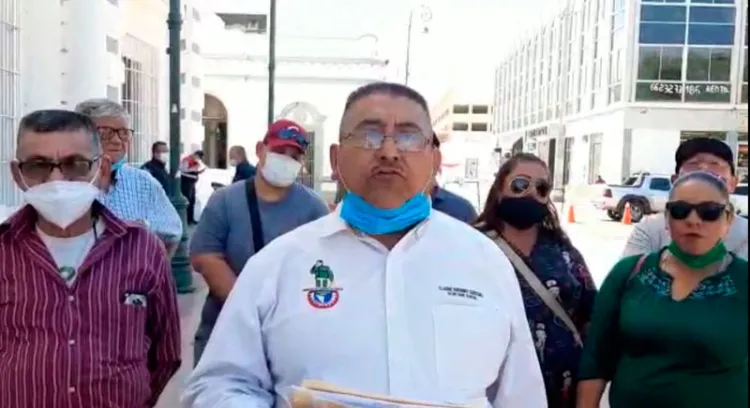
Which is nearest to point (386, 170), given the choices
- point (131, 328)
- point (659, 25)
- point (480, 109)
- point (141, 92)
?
point (131, 328)

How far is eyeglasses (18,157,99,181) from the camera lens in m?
2.89

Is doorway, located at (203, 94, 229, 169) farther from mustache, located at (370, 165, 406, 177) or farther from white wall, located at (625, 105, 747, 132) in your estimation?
mustache, located at (370, 165, 406, 177)

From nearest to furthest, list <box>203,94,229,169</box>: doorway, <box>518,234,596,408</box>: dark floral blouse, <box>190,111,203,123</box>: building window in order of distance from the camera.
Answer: <box>518,234,596,408</box>: dark floral blouse → <box>190,111,203,123</box>: building window → <box>203,94,229,169</box>: doorway

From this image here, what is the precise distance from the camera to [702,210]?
3270 mm

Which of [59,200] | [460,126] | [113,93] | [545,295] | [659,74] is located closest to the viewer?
[59,200]

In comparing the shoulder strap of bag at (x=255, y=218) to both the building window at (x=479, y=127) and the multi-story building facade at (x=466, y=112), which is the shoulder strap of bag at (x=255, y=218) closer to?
→ the multi-story building facade at (x=466, y=112)

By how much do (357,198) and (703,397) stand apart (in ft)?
5.79

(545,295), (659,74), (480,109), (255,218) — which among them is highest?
(480,109)

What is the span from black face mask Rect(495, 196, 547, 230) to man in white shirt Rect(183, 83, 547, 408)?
5.54 feet

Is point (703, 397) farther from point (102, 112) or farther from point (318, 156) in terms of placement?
point (318, 156)

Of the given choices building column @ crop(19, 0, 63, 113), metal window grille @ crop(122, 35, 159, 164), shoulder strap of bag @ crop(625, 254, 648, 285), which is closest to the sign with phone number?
metal window grille @ crop(122, 35, 159, 164)

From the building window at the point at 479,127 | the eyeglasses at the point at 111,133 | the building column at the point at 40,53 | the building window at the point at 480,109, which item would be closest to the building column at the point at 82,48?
the building column at the point at 40,53

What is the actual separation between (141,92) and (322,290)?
14160mm

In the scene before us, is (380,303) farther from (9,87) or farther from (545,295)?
(9,87)
